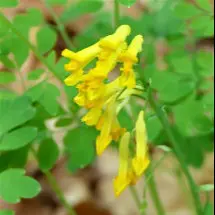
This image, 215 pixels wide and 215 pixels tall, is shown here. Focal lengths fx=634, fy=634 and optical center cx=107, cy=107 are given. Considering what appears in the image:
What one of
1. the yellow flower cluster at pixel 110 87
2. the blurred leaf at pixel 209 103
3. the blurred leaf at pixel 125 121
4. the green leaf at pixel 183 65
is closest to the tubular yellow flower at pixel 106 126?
the yellow flower cluster at pixel 110 87

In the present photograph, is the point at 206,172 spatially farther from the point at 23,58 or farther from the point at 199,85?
the point at 23,58

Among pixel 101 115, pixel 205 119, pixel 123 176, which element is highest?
pixel 101 115

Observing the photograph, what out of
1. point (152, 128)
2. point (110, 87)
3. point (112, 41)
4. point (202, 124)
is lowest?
point (202, 124)

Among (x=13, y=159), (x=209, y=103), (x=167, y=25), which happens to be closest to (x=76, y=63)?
(x=13, y=159)

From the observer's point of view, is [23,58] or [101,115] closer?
[101,115]

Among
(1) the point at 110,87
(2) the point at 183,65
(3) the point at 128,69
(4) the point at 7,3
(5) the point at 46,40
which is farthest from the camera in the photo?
(2) the point at 183,65

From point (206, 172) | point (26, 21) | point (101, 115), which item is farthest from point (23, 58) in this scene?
point (206, 172)

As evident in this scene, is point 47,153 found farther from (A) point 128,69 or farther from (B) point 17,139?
(A) point 128,69
